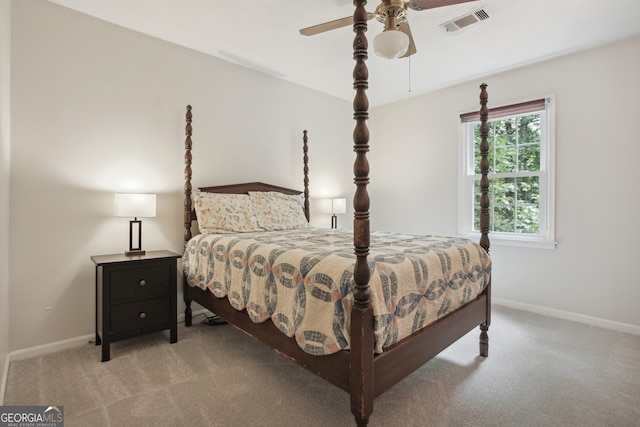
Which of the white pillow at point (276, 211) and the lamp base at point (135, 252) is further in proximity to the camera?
the white pillow at point (276, 211)

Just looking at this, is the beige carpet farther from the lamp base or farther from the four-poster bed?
the lamp base

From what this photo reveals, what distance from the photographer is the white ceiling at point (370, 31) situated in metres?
2.44

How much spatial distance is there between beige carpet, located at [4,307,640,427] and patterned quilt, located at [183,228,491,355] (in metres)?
0.45

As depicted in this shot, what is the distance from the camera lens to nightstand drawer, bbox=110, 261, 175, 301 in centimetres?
232

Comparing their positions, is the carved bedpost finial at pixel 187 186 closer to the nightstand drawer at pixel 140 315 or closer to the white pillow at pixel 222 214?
the white pillow at pixel 222 214

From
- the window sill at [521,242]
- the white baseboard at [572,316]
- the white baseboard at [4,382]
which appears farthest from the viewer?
the window sill at [521,242]

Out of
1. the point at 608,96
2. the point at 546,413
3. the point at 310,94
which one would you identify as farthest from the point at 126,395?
the point at 608,96

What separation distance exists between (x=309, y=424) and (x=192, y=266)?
1737 mm

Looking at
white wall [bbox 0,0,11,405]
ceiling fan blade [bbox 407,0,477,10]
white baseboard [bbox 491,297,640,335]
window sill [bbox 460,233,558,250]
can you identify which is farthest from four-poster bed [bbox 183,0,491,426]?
white baseboard [bbox 491,297,640,335]

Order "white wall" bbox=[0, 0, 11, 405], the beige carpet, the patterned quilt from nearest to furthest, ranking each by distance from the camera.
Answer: the patterned quilt
the beige carpet
"white wall" bbox=[0, 0, 11, 405]

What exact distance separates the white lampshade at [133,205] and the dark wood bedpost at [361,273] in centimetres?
194

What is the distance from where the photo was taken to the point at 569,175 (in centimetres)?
316

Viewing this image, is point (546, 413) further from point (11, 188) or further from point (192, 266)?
point (11, 188)
